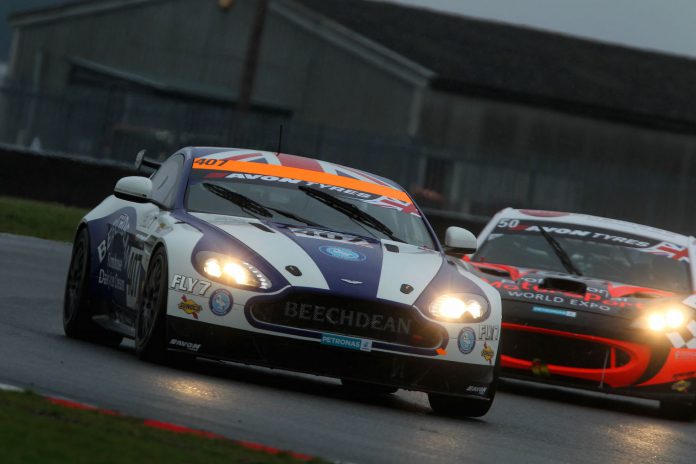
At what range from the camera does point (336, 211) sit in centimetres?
1131

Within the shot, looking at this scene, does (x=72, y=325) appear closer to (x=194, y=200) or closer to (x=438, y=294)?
(x=194, y=200)

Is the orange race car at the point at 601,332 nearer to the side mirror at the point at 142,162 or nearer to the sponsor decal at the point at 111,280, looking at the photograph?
the side mirror at the point at 142,162

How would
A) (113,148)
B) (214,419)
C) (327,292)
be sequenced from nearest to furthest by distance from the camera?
(214,419), (327,292), (113,148)

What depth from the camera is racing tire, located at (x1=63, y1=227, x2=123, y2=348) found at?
11.9 meters

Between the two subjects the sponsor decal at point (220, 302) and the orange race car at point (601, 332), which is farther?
the orange race car at point (601, 332)

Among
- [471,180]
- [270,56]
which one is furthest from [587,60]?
[471,180]

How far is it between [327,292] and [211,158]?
2184 millimetres

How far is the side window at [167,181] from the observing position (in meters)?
11.4

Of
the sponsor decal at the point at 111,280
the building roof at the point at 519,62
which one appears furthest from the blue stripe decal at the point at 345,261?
the building roof at the point at 519,62

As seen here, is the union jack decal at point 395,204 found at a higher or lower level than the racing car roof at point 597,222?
lower

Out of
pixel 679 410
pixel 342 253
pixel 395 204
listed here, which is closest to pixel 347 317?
pixel 342 253

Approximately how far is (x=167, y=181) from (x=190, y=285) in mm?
2032

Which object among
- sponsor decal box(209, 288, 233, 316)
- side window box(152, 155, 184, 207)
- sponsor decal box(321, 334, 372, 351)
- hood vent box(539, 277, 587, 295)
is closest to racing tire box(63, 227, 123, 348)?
side window box(152, 155, 184, 207)

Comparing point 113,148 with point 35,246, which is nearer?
point 35,246
